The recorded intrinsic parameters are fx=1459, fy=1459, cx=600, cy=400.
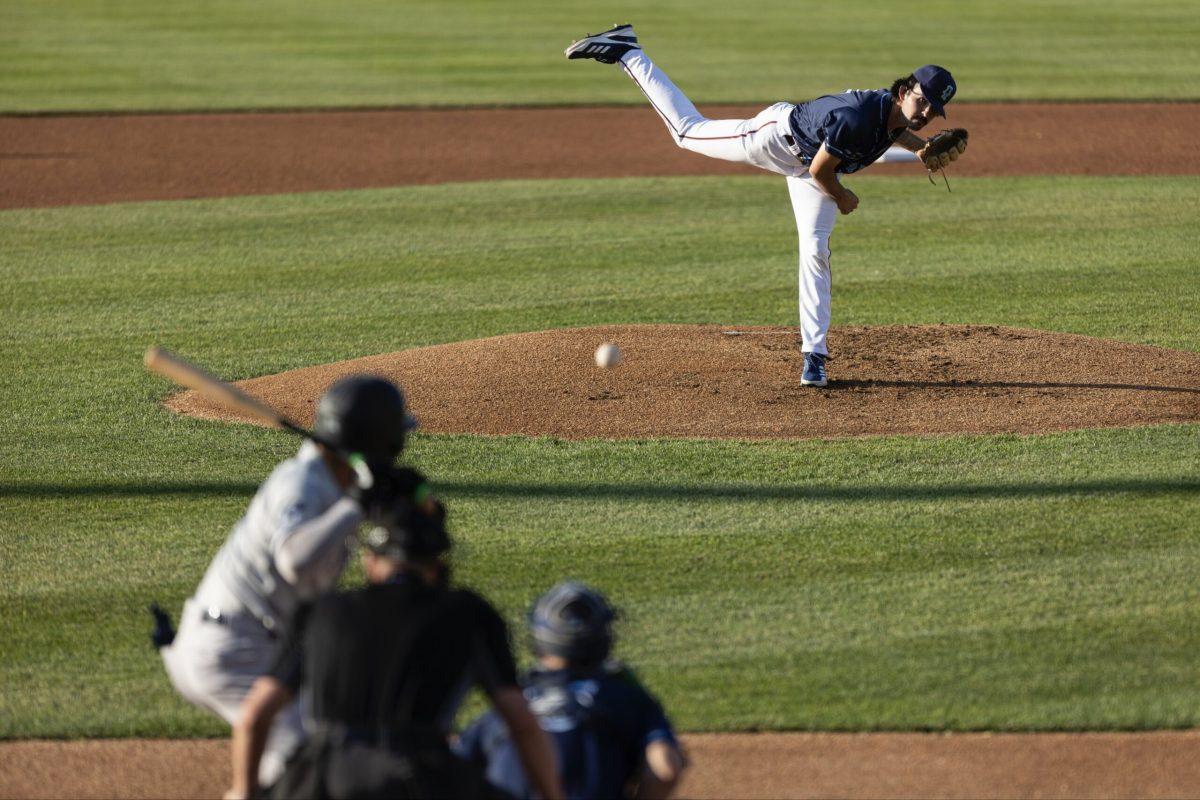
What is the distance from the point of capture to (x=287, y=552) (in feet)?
12.7

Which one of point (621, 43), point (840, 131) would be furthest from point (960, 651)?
point (621, 43)

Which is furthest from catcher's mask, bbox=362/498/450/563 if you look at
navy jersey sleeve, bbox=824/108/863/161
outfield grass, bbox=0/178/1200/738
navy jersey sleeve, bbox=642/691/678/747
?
navy jersey sleeve, bbox=824/108/863/161

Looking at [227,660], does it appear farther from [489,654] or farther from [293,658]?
[489,654]

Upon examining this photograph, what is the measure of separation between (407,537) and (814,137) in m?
5.74

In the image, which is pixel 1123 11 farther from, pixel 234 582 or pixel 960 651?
pixel 234 582

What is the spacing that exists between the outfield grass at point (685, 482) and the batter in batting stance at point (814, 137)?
1209mm

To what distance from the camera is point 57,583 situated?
21.8 ft

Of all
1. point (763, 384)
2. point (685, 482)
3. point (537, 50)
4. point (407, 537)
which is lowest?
point (685, 482)

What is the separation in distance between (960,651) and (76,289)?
8952 millimetres

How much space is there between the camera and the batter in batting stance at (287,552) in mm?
3848

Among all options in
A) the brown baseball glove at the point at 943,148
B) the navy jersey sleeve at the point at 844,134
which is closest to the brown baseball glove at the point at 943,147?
the brown baseball glove at the point at 943,148

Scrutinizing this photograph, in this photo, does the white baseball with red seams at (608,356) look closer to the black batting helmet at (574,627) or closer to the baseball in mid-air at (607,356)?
the baseball in mid-air at (607,356)

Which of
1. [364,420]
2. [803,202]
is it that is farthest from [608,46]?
[364,420]

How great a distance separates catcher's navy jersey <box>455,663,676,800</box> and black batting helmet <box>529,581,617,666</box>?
7cm
